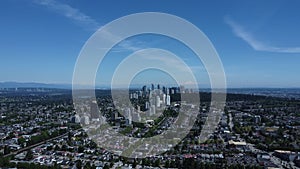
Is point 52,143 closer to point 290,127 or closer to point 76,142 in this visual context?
point 76,142

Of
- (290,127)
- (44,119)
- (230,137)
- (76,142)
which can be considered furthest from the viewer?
(44,119)

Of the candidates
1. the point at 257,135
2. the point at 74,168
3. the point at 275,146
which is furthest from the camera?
the point at 257,135

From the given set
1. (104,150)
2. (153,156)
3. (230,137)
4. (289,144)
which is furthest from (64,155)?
(289,144)

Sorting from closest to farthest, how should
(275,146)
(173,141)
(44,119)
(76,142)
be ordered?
(173,141)
(275,146)
(76,142)
(44,119)

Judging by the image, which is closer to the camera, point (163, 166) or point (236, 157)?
point (163, 166)

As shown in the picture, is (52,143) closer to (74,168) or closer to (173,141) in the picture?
(74,168)

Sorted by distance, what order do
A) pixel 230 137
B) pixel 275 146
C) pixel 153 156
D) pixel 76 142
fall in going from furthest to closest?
pixel 230 137
pixel 76 142
pixel 275 146
pixel 153 156

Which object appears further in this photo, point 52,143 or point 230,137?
point 230,137

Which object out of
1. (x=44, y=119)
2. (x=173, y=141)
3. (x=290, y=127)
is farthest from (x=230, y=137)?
(x=44, y=119)
